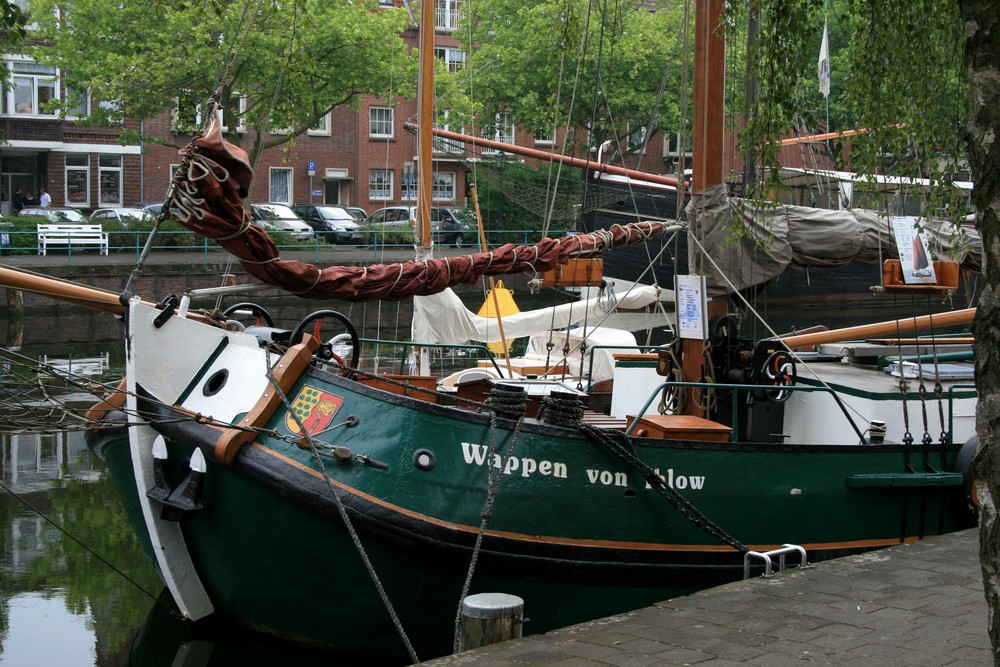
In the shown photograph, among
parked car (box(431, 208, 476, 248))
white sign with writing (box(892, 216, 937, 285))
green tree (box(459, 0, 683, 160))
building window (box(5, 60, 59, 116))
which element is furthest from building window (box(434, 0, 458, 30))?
white sign with writing (box(892, 216, 937, 285))

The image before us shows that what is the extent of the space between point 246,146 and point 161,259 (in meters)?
10.7

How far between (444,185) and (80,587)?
126ft

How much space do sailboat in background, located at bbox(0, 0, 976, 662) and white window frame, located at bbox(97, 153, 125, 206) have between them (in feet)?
114

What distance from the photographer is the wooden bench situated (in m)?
28.8

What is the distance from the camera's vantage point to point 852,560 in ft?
24.6

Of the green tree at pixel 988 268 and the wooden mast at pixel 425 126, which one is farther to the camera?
the wooden mast at pixel 425 126

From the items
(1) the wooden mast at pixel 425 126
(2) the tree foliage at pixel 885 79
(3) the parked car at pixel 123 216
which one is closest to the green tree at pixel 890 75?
(2) the tree foliage at pixel 885 79

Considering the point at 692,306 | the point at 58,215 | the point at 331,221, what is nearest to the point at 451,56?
the point at 331,221

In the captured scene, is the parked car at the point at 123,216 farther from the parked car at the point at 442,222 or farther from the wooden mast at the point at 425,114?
the wooden mast at the point at 425,114

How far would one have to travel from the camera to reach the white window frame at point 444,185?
154 ft

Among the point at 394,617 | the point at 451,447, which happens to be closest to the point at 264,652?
the point at 394,617

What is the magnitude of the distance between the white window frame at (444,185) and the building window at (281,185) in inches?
238

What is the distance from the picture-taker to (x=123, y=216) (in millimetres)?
33031

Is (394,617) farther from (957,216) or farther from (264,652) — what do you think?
(957,216)
